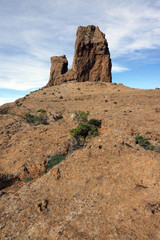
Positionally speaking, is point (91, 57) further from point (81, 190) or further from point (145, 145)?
point (81, 190)

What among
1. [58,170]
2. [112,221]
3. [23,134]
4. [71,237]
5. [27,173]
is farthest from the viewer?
[23,134]

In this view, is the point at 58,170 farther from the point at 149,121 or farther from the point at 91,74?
the point at 91,74

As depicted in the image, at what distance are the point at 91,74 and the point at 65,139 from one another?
40278 mm

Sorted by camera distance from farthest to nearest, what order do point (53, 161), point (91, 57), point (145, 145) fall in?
1. point (91, 57)
2. point (145, 145)
3. point (53, 161)

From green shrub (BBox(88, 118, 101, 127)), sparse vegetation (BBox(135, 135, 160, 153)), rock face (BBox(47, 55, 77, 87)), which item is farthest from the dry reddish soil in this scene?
rock face (BBox(47, 55, 77, 87))

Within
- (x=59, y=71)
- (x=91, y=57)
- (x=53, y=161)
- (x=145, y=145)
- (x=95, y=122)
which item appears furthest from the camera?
(x=59, y=71)

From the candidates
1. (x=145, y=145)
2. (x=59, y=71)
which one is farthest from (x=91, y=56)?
(x=145, y=145)

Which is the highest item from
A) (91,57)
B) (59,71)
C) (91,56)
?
(91,56)

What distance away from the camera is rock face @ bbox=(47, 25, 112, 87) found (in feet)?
156

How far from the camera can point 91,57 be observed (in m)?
48.8

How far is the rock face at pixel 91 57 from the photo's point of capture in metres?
47.5

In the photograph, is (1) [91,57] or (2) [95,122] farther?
(1) [91,57]

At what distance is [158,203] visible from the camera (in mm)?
6590

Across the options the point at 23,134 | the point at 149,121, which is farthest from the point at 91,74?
the point at 23,134
